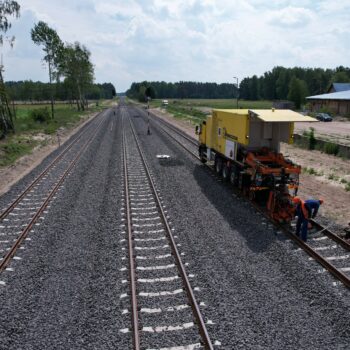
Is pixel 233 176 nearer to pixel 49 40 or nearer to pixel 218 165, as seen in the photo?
pixel 218 165

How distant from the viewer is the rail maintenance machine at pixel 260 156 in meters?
13.0

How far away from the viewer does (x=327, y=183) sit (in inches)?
692

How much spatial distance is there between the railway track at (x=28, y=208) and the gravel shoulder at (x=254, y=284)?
16.0 ft

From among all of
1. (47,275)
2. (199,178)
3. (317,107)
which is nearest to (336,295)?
(47,275)

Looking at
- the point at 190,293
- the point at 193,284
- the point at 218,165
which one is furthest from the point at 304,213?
the point at 218,165

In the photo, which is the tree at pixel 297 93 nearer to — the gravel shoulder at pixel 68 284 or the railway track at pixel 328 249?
the gravel shoulder at pixel 68 284

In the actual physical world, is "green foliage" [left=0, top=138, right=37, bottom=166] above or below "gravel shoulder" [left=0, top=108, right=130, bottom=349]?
above

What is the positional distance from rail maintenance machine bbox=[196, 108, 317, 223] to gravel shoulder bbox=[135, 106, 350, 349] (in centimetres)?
94

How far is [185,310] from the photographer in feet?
24.4

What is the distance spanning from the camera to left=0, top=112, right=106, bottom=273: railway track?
34.6 feet

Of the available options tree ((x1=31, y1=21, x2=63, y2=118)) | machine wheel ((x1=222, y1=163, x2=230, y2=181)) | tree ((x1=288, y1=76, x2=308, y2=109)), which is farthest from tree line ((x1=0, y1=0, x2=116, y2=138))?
tree ((x1=288, y1=76, x2=308, y2=109))

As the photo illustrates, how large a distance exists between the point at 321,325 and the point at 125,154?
19.8 m

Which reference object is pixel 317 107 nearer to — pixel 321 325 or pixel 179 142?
pixel 179 142

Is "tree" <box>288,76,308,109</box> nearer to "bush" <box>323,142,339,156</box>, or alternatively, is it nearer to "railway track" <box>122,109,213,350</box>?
"bush" <box>323,142,339,156</box>
